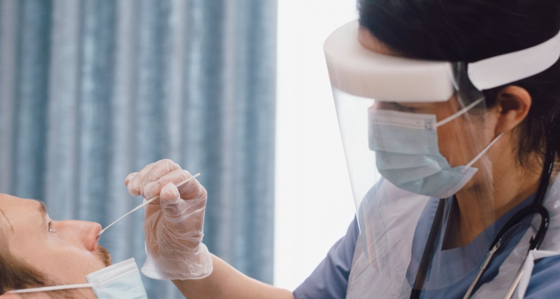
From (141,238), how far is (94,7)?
3.10 feet

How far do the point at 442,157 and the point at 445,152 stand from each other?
0.04ft

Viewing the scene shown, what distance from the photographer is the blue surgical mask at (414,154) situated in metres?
0.84

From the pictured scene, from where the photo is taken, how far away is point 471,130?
83 centimetres

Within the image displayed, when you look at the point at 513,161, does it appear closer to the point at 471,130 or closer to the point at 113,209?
the point at 471,130

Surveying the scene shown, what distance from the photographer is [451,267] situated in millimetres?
1001

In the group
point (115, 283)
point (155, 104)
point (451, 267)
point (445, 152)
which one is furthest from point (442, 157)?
point (155, 104)

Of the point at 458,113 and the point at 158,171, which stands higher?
the point at 458,113

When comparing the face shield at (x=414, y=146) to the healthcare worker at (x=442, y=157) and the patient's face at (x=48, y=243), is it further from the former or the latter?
the patient's face at (x=48, y=243)

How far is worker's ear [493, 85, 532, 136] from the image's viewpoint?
80 cm

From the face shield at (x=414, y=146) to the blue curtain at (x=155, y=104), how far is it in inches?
37.5

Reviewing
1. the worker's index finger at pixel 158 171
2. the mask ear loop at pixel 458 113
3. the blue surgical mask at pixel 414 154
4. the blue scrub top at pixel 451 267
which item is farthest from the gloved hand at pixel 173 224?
the mask ear loop at pixel 458 113

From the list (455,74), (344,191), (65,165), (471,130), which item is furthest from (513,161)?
(65,165)

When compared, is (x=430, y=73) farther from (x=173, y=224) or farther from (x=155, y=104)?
(x=155, y=104)

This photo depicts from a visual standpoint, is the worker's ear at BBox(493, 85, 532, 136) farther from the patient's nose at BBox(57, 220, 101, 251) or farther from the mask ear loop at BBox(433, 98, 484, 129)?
the patient's nose at BBox(57, 220, 101, 251)
